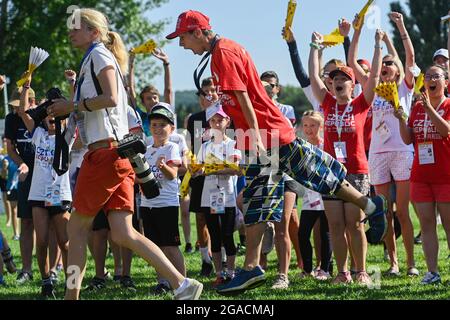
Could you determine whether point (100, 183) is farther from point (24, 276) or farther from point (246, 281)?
point (24, 276)

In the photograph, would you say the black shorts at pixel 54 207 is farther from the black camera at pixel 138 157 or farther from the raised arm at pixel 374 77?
the raised arm at pixel 374 77

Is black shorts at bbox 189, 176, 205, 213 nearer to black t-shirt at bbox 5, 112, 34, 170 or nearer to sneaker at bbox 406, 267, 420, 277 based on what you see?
black t-shirt at bbox 5, 112, 34, 170

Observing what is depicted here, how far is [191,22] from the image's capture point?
6.20m

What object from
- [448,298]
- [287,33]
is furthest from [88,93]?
[448,298]

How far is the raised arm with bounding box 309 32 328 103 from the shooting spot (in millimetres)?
7719

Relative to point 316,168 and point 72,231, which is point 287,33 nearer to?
point 316,168

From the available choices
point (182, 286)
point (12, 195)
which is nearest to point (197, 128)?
point (182, 286)

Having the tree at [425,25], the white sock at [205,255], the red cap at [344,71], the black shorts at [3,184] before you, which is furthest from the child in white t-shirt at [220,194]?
the tree at [425,25]

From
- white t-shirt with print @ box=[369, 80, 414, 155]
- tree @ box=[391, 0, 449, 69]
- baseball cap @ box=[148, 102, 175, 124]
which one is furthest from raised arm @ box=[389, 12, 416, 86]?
tree @ box=[391, 0, 449, 69]

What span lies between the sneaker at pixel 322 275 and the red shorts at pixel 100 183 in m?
2.82

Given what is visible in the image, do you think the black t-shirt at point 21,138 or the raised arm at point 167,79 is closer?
the raised arm at point 167,79

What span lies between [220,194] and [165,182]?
36.4 inches

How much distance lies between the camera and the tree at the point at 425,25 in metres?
54.4

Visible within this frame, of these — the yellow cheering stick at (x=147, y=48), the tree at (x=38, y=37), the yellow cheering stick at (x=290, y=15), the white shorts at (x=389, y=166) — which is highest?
the tree at (x=38, y=37)
